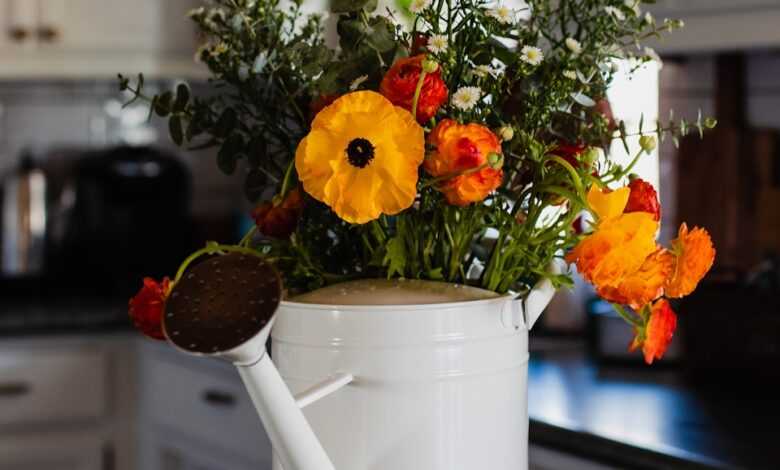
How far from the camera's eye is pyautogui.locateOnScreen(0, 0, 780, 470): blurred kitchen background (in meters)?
1.47

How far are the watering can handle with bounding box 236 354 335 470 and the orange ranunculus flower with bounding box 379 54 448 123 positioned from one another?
0.53 feet

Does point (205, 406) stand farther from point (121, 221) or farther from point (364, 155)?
point (364, 155)

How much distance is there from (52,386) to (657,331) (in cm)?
186

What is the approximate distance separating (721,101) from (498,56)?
120 cm

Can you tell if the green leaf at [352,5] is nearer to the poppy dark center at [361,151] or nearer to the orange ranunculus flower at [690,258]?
the poppy dark center at [361,151]

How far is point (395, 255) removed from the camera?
26.6 inches

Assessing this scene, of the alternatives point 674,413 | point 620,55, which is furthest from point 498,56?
point 674,413

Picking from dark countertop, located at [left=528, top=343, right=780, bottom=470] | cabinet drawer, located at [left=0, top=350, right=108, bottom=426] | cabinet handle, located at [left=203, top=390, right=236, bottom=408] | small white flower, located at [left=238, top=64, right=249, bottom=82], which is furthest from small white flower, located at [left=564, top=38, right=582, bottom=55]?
cabinet drawer, located at [left=0, top=350, right=108, bottom=426]

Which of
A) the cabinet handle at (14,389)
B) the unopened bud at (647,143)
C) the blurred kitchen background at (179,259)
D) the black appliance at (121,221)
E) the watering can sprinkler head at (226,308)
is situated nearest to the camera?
the watering can sprinkler head at (226,308)

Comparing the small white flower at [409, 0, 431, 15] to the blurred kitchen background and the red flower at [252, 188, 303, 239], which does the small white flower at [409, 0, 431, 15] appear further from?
the blurred kitchen background

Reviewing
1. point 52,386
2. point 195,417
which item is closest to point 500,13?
point 195,417

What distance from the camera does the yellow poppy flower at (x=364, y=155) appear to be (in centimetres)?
59

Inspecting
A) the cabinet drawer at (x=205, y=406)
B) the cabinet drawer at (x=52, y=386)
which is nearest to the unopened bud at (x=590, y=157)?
the cabinet drawer at (x=205, y=406)

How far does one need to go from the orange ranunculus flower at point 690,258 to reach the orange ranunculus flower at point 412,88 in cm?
16
